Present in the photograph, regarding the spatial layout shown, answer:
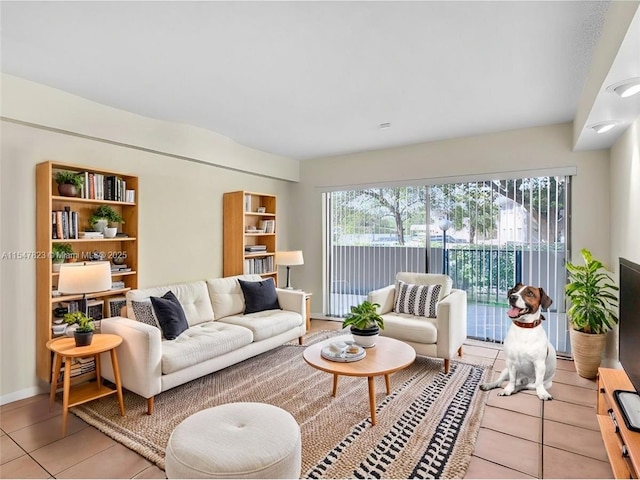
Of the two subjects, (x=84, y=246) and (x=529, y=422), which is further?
(x=84, y=246)

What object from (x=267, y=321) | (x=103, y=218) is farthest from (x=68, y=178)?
(x=267, y=321)

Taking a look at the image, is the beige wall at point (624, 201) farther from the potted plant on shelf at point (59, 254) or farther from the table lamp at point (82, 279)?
the potted plant on shelf at point (59, 254)

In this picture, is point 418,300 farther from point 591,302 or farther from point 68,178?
point 68,178

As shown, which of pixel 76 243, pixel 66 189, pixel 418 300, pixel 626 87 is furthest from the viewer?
pixel 418 300

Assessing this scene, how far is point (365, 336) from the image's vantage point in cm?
282

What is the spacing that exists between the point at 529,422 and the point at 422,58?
2609 millimetres

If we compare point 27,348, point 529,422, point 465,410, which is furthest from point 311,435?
point 27,348

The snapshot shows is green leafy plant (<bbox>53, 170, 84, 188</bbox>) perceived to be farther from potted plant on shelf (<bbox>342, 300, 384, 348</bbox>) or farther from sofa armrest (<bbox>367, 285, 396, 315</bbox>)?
sofa armrest (<bbox>367, 285, 396, 315</bbox>)

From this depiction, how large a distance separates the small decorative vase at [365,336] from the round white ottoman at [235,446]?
1123mm

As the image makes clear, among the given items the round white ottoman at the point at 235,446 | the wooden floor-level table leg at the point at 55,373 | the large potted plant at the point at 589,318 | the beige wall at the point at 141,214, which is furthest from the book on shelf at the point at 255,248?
the large potted plant at the point at 589,318

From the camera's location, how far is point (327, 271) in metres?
5.56

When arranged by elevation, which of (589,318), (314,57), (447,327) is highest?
(314,57)

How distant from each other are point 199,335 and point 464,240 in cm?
323

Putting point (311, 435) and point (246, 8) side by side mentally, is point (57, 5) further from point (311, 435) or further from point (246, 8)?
point (311, 435)
